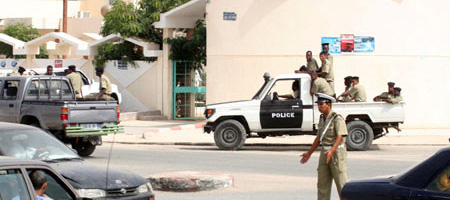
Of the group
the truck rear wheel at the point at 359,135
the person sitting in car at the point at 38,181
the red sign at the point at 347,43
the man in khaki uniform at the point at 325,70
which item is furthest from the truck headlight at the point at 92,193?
the red sign at the point at 347,43

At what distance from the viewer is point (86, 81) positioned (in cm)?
3014

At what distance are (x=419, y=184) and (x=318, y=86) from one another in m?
12.5

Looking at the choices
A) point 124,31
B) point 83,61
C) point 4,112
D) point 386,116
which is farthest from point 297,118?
point 83,61

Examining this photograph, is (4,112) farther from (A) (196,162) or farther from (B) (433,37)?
(B) (433,37)

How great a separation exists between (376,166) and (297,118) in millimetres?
3576

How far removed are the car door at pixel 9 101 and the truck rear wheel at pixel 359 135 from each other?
780 cm

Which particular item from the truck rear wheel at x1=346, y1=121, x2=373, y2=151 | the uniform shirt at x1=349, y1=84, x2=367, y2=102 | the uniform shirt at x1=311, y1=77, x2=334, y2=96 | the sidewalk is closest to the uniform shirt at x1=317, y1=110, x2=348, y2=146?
the uniform shirt at x1=311, y1=77, x2=334, y2=96

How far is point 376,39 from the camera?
87.7ft

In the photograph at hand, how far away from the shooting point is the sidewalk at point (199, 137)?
23.2 meters

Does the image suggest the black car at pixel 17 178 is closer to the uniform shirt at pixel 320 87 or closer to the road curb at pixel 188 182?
the road curb at pixel 188 182

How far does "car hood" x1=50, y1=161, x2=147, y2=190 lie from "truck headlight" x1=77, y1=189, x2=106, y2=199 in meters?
0.05

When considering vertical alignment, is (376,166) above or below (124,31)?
below

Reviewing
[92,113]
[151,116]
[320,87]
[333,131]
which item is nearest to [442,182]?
[333,131]

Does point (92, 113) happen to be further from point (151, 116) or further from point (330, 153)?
point (151, 116)
